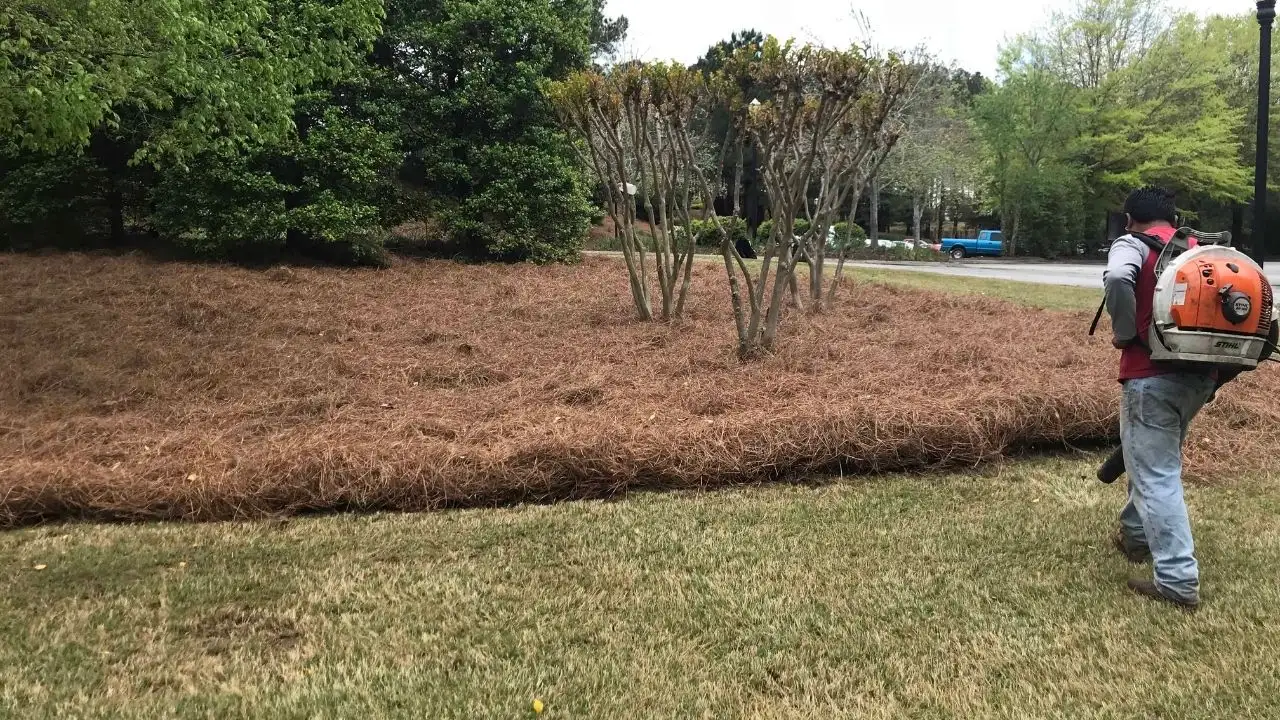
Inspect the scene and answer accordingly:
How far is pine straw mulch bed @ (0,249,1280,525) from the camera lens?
13.4 feet

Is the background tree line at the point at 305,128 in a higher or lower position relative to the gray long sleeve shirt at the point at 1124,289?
higher

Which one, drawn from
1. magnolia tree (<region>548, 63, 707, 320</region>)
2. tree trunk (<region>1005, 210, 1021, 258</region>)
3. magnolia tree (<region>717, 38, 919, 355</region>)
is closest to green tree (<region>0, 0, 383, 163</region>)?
magnolia tree (<region>548, 63, 707, 320</region>)

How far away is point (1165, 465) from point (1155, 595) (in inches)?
18.8

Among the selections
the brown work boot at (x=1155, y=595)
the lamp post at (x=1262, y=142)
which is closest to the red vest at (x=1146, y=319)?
the brown work boot at (x=1155, y=595)

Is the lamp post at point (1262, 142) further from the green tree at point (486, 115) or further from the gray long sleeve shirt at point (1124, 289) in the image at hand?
the green tree at point (486, 115)

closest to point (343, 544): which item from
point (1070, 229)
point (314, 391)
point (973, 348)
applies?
point (314, 391)

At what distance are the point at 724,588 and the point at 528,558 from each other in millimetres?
856

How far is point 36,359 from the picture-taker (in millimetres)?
6508

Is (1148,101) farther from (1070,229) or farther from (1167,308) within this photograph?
(1167,308)

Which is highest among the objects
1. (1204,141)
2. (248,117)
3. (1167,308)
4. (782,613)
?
(1204,141)

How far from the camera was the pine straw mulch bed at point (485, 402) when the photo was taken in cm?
409

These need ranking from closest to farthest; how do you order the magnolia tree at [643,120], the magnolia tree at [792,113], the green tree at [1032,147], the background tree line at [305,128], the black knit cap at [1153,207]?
1. the black knit cap at [1153,207]
2. the magnolia tree at [792,113]
3. the background tree line at [305,128]
4. the magnolia tree at [643,120]
5. the green tree at [1032,147]

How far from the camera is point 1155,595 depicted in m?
2.92

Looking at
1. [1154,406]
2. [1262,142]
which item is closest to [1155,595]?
[1154,406]
